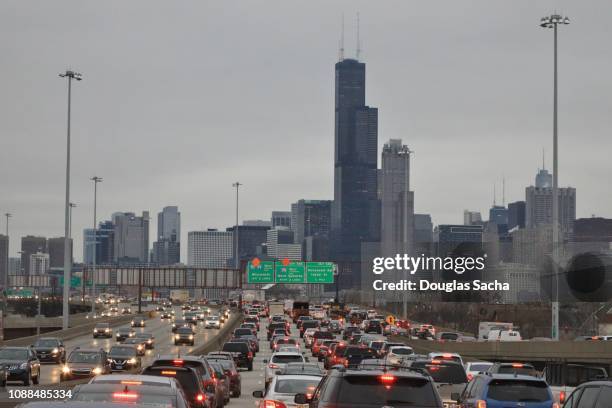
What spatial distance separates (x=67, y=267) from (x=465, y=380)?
Answer: 203ft

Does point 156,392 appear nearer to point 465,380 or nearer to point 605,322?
point 465,380

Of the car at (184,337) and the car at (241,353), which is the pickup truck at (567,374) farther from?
the car at (184,337)

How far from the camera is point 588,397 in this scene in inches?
734

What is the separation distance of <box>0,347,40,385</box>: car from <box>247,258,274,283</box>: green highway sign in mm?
82036

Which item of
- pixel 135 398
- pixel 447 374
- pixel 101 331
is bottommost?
pixel 101 331

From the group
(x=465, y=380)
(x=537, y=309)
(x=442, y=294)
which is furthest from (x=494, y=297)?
(x=465, y=380)

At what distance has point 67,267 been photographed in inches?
3501

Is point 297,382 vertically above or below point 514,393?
below

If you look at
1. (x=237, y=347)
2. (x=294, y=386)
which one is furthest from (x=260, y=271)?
(x=294, y=386)

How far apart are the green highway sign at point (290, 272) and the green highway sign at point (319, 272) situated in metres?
0.69

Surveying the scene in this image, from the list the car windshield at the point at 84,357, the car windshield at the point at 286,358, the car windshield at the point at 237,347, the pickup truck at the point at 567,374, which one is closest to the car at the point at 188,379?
the pickup truck at the point at 567,374

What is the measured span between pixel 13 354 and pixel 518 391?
24.5m

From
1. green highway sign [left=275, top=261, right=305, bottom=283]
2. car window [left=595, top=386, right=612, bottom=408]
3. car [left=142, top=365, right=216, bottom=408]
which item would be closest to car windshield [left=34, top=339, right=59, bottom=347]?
car [left=142, top=365, right=216, bottom=408]

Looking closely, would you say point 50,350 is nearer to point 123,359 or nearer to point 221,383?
point 123,359
